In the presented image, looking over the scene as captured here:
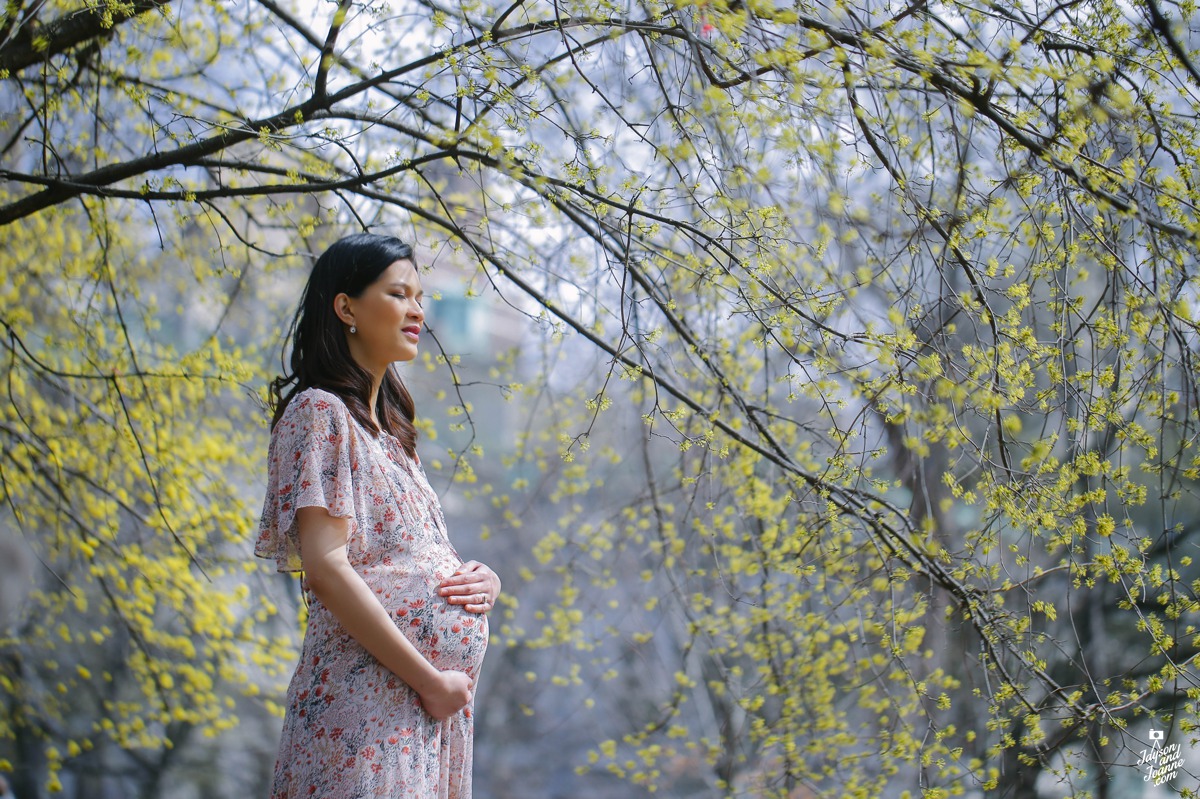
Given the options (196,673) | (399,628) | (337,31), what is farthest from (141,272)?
(399,628)

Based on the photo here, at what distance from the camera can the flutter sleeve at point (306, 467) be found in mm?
1354

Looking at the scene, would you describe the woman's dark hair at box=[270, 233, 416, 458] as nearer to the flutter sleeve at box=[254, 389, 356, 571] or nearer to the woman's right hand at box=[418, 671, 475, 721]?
the flutter sleeve at box=[254, 389, 356, 571]

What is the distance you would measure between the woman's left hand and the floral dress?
0.04 feet

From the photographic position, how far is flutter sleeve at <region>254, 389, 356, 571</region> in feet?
4.44

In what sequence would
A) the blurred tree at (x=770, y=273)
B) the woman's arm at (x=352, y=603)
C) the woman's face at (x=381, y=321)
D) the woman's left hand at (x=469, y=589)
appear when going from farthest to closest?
the blurred tree at (x=770, y=273), the woman's face at (x=381, y=321), the woman's left hand at (x=469, y=589), the woman's arm at (x=352, y=603)

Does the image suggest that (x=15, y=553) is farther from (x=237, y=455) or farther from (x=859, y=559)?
(x=859, y=559)

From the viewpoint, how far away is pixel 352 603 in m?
1.32

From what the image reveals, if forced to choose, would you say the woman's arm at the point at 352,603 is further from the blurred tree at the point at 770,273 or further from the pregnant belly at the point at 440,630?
the blurred tree at the point at 770,273

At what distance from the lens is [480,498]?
956 centimetres

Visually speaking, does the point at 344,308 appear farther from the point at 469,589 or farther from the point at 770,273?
the point at 770,273

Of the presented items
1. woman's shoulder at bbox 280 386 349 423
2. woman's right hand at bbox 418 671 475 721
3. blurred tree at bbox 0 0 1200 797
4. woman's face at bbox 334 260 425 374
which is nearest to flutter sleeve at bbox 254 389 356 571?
woman's shoulder at bbox 280 386 349 423

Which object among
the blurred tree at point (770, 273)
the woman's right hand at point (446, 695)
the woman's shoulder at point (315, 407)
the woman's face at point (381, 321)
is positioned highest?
the blurred tree at point (770, 273)

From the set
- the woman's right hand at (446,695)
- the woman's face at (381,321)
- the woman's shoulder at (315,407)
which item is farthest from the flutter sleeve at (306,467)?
the woman's right hand at (446,695)

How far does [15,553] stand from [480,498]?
5.41 meters
